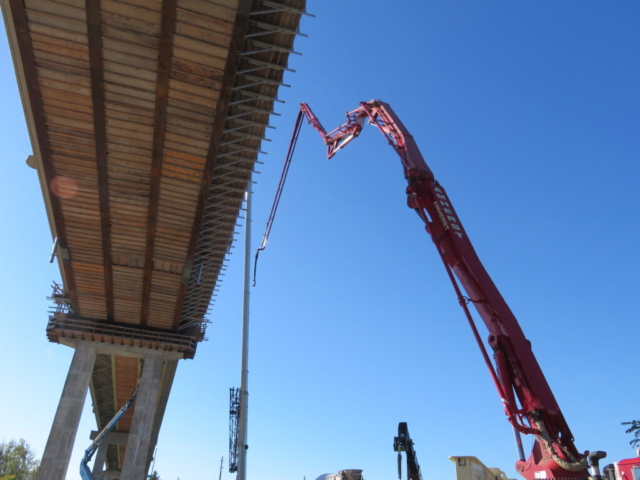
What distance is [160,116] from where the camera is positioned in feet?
51.8

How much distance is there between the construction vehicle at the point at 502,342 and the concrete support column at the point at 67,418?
22230mm

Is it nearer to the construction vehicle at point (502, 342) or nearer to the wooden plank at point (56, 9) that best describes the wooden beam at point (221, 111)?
the wooden plank at point (56, 9)

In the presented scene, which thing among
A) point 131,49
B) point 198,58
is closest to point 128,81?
point 131,49

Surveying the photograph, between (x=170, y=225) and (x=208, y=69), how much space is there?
28.2 feet

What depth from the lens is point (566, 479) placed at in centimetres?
1123

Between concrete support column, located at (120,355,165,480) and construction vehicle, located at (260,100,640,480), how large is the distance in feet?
68.7

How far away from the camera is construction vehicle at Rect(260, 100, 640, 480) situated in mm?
11578

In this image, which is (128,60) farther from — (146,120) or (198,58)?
(146,120)

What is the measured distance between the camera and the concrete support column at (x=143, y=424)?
26469 millimetres

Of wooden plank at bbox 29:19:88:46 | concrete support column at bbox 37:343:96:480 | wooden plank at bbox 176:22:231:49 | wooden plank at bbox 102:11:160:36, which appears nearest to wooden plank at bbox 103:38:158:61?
wooden plank at bbox 102:11:160:36

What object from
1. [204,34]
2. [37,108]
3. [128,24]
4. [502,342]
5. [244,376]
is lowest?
[502,342]

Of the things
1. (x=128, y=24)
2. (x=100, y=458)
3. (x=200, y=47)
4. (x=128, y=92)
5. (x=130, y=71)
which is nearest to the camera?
(x=128, y=24)

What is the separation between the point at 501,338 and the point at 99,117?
14.2 m

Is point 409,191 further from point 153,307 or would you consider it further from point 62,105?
point 153,307
